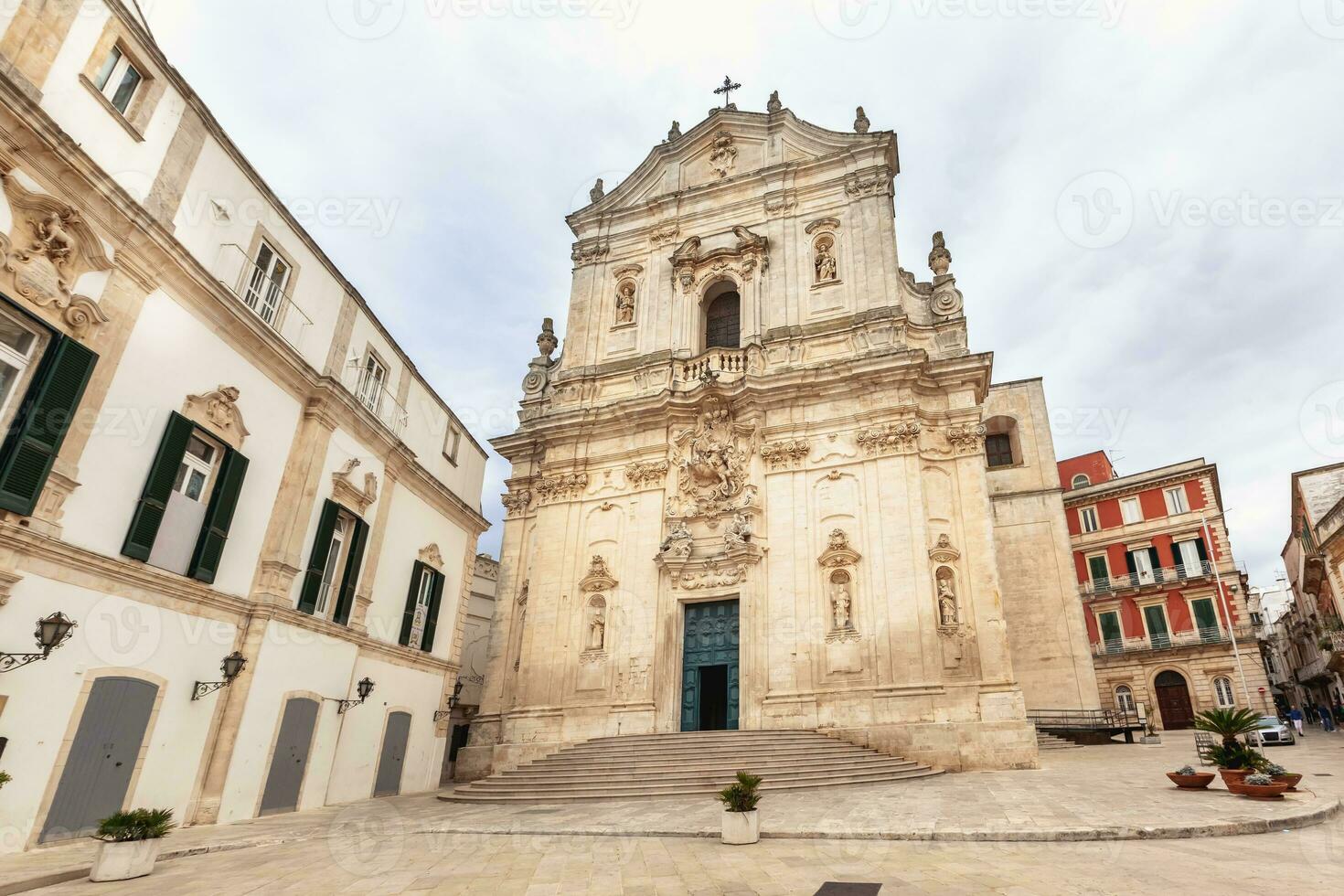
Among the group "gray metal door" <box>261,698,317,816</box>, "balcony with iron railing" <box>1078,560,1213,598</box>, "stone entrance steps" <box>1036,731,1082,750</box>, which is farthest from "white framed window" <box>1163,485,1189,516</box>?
"gray metal door" <box>261,698,317,816</box>

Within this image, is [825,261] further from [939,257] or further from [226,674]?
[226,674]

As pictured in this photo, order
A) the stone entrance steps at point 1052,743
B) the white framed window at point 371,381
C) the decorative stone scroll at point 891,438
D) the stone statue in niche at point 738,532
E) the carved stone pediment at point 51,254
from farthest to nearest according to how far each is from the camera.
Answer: the stone entrance steps at point 1052,743, the stone statue in niche at point 738,532, the decorative stone scroll at point 891,438, the white framed window at point 371,381, the carved stone pediment at point 51,254

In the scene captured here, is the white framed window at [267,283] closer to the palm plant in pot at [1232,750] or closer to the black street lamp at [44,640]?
the black street lamp at [44,640]

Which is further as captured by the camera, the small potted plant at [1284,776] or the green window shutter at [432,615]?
the green window shutter at [432,615]

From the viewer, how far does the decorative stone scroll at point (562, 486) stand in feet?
67.6

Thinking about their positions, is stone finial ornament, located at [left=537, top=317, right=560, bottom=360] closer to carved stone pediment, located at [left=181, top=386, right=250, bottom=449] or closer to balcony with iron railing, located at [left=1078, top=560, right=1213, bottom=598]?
carved stone pediment, located at [left=181, top=386, right=250, bottom=449]

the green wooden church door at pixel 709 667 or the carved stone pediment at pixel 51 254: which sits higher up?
the carved stone pediment at pixel 51 254

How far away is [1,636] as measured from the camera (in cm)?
802

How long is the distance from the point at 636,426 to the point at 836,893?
15.9 m

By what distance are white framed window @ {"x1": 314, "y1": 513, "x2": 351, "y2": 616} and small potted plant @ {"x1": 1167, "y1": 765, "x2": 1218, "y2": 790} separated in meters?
14.8

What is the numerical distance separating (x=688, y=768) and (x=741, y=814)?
5.90 meters

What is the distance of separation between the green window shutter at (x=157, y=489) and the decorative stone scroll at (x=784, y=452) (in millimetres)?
12872

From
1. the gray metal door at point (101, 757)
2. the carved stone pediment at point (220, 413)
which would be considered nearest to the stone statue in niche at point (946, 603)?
the carved stone pediment at point (220, 413)

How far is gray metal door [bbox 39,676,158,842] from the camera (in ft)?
28.6
